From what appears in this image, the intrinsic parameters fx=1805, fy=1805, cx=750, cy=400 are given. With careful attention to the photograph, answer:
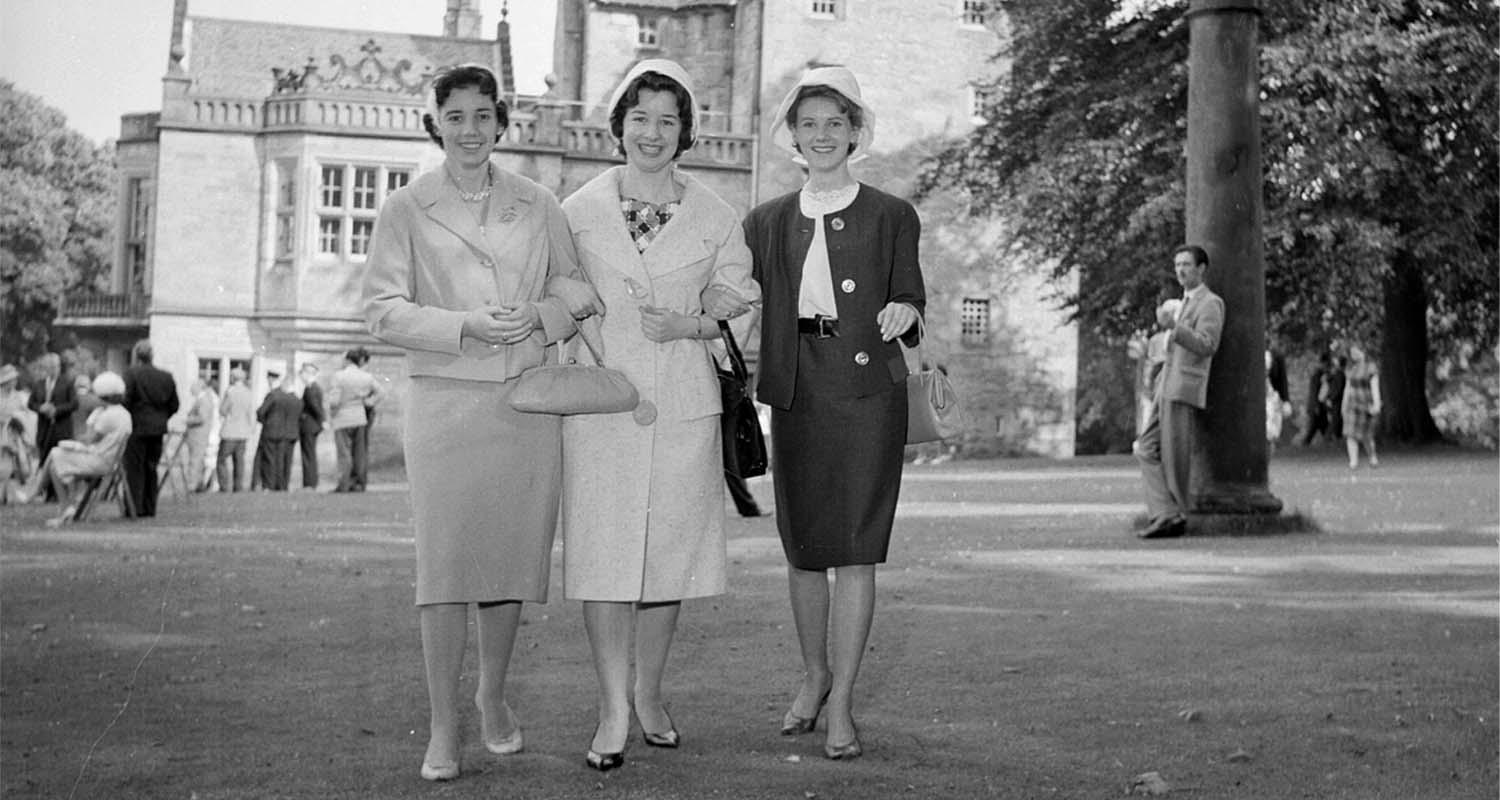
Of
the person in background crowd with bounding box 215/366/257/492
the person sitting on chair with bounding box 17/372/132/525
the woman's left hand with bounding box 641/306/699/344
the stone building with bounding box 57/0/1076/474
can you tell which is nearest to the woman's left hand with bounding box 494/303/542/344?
the woman's left hand with bounding box 641/306/699/344

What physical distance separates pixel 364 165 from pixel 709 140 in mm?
7208

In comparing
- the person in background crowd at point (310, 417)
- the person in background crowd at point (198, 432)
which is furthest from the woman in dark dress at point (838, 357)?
the person in background crowd at point (198, 432)

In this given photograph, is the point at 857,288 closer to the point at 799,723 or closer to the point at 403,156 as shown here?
the point at 799,723

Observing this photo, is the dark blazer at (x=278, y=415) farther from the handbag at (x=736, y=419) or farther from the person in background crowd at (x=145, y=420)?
the handbag at (x=736, y=419)

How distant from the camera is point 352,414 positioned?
2114 cm

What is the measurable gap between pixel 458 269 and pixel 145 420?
12.0 metres

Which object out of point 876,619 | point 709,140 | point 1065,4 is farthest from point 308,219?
point 876,619

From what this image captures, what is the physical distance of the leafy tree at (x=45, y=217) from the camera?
4762 mm

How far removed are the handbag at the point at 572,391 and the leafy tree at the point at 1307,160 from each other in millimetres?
20535

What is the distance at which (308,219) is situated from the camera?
35.9m

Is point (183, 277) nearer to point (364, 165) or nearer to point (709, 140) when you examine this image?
point (364, 165)

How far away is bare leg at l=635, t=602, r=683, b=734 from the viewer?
5.29 meters

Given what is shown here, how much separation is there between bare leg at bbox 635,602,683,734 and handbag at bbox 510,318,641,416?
72 cm

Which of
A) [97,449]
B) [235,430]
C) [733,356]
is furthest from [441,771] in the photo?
[235,430]
